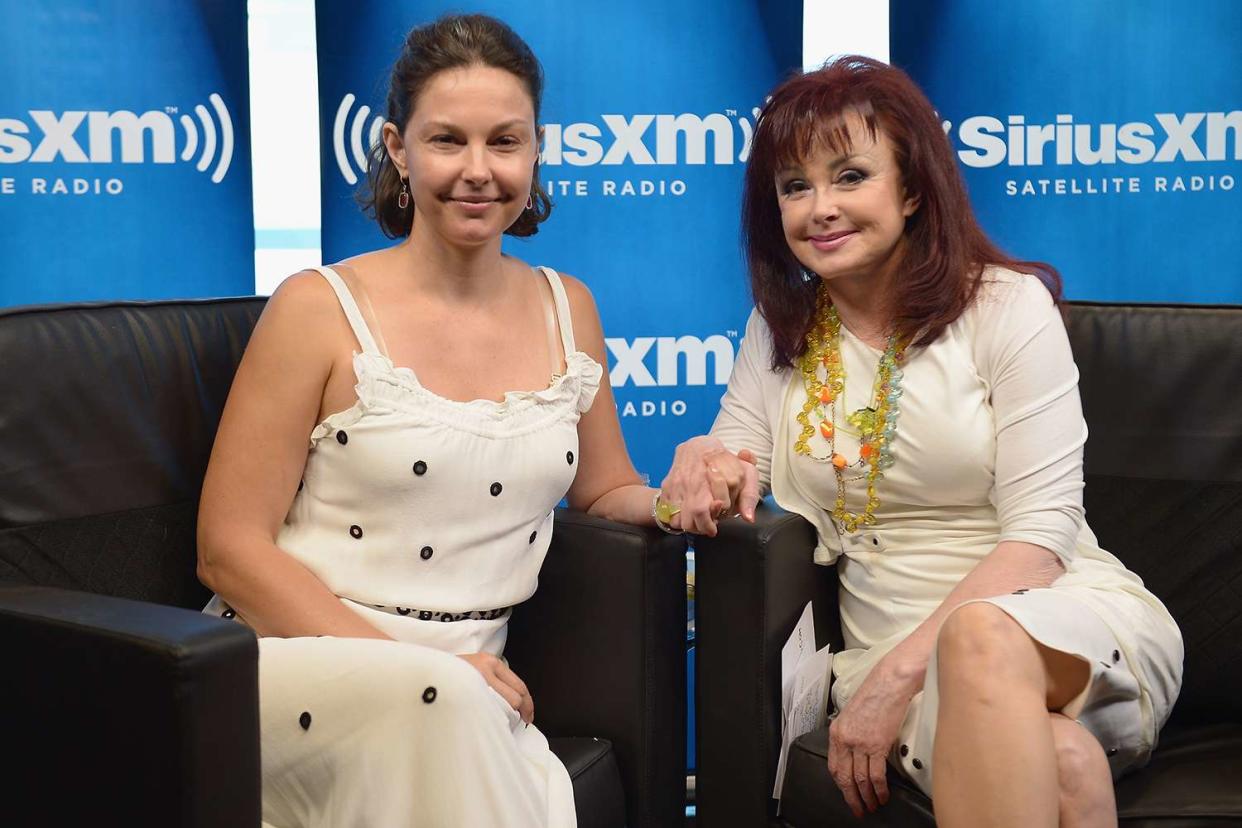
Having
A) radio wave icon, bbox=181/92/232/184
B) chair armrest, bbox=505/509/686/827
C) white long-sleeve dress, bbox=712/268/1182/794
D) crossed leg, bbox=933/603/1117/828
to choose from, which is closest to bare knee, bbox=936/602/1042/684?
crossed leg, bbox=933/603/1117/828

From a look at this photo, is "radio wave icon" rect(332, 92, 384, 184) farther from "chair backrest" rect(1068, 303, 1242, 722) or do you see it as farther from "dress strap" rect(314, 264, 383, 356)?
"chair backrest" rect(1068, 303, 1242, 722)

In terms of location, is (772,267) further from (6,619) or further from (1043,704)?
(6,619)

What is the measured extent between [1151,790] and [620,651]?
0.73 m

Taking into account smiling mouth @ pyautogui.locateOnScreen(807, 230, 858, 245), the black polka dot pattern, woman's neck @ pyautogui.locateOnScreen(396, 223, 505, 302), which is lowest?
the black polka dot pattern

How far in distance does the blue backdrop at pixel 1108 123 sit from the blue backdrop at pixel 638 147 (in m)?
0.38

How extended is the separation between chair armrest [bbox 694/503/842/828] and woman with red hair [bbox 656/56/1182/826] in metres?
0.07

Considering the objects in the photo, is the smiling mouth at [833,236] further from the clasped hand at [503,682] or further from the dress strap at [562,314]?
the clasped hand at [503,682]

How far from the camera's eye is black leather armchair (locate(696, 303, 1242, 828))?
1.94 m

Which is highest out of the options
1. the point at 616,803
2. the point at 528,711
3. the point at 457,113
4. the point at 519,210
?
the point at 457,113

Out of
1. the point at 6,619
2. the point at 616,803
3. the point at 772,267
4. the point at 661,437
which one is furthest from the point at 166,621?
the point at 661,437

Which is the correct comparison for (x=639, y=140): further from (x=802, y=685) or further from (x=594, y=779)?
(x=594, y=779)

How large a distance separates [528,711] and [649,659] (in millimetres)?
201

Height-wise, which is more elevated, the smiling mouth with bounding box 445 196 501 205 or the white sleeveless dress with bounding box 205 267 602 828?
the smiling mouth with bounding box 445 196 501 205

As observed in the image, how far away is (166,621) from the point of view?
148 centimetres
